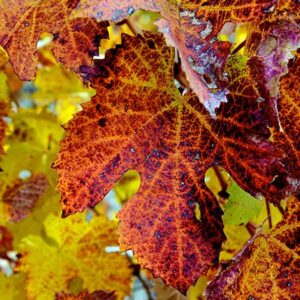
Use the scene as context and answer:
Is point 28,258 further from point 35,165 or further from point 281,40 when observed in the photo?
point 281,40

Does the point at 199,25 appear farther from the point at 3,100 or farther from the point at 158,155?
the point at 3,100

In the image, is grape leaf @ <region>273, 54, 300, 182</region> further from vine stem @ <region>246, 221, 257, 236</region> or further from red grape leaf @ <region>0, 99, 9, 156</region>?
red grape leaf @ <region>0, 99, 9, 156</region>

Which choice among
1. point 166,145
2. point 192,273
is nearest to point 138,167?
point 166,145

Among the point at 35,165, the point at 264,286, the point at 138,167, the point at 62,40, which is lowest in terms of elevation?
the point at 35,165

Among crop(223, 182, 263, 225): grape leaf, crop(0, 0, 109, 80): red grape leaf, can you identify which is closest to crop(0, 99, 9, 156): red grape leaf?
crop(0, 0, 109, 80): red grape leaf

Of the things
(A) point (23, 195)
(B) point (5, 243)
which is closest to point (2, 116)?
(A) point (23, 195)

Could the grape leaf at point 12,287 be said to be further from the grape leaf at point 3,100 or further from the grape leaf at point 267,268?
the grape leaf at point 267,268

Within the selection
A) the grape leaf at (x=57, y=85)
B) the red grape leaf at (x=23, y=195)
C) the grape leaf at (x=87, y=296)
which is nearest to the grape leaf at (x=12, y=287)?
the red grape leaf at (x=23, y=195)
